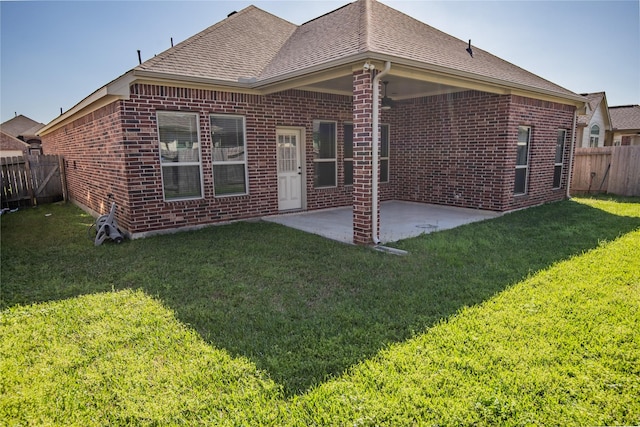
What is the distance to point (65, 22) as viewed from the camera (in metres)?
9.12

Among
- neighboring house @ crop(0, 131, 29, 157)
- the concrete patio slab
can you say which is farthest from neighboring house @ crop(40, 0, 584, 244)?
neighboring house @ crop(0, 131, 29, 157)

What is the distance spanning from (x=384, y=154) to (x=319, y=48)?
15.3 ft

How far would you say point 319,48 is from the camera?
23.1ft

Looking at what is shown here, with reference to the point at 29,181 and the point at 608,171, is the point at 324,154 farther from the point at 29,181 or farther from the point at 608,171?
the point at 608,171

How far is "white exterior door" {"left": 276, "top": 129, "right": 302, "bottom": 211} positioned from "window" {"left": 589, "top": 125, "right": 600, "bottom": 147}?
20.0 meters

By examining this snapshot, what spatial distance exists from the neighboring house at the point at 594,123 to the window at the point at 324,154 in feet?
53.9

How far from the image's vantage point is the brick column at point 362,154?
573 centimetres

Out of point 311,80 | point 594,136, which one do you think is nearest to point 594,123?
point 594,136

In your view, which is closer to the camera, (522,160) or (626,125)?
(522,160)

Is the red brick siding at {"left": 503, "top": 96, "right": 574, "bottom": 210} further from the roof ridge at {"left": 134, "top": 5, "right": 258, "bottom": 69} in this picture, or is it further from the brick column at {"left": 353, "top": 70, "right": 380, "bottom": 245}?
the roof ridge at {"left": 134, "top": 5, "right": 258, "bottom": 69}

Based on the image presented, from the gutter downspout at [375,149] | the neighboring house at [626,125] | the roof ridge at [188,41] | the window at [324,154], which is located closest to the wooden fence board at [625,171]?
the window at [324,154]

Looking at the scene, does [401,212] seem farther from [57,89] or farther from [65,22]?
[57,89]

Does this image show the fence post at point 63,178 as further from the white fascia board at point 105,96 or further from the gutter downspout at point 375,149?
the gutter downspout at point 375,149

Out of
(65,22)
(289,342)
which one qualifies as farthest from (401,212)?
(65,22)
